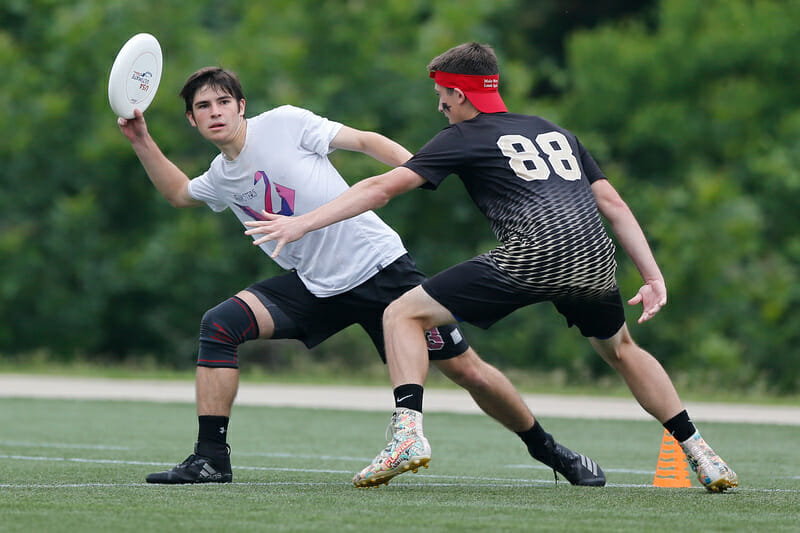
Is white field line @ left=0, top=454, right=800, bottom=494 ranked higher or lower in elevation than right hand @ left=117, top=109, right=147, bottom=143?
lower

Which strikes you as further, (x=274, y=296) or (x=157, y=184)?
(x=157, y=184)

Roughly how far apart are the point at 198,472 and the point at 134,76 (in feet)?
6.86

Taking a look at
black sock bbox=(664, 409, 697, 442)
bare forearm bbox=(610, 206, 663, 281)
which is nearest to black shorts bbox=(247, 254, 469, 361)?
bare forearm bbox=(610, 206, 663, 281)

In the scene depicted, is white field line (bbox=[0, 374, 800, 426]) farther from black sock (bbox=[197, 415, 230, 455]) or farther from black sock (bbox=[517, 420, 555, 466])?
black sock (bbox=[197, 415, 230, 455])

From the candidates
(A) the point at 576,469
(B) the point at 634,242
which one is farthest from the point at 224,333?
(B) the point at 634,242

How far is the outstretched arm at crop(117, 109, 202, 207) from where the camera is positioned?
22.3 ft

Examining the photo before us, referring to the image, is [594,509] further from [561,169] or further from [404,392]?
[561,169]

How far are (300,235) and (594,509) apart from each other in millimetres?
1673

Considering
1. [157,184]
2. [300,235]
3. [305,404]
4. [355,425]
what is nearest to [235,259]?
[305,404]

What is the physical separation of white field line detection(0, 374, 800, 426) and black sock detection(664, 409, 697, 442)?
679cm

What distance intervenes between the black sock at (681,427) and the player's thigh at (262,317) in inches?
77.9

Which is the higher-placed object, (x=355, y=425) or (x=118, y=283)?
(x=118, y=283)

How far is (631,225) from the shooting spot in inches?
232

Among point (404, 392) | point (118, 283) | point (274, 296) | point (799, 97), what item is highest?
point (799, 97)
